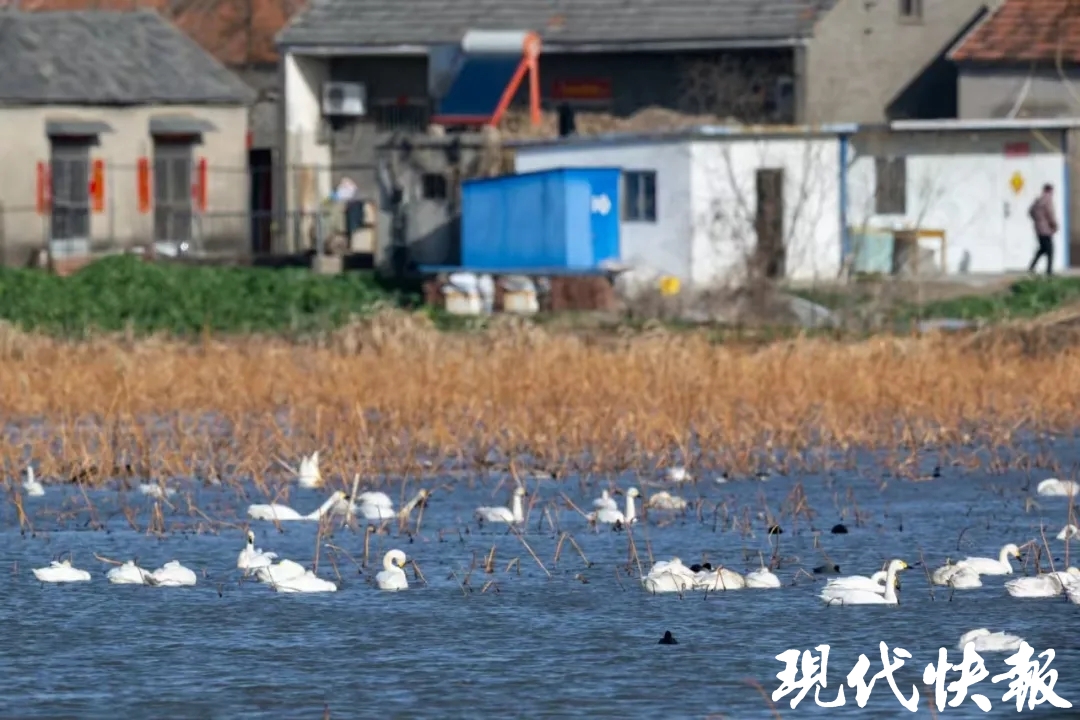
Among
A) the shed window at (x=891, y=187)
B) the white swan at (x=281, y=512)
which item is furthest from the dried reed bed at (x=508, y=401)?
the shed window at (x=891, y=187)

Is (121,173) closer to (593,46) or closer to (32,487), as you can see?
(593,46)

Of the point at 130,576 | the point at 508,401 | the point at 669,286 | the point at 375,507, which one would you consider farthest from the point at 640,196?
the point at 130,576

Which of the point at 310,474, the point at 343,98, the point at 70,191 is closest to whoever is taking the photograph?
the point at 310,474

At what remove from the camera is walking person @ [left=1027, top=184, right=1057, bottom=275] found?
115 feet

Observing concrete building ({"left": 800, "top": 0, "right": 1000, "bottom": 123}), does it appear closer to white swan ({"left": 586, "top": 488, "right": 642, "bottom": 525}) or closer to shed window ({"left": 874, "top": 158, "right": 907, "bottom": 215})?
shed window ({"left": 874, "top": 158, "right": 907, "bottom": 215})

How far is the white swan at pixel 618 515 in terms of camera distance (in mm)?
14250

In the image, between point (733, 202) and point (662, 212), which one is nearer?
point (733, 202)

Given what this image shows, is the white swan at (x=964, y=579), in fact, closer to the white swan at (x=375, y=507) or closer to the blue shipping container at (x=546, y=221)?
the white swan at (x=375, y=507)

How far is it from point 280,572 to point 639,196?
22946 mm

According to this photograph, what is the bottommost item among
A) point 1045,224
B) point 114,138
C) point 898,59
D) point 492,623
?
point 492,623

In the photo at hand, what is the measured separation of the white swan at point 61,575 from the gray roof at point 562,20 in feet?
99.2

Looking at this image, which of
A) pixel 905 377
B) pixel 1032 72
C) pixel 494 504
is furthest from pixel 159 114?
pixel 494 504

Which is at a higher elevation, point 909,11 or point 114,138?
point 909,11

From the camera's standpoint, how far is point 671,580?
11969 millimetres
